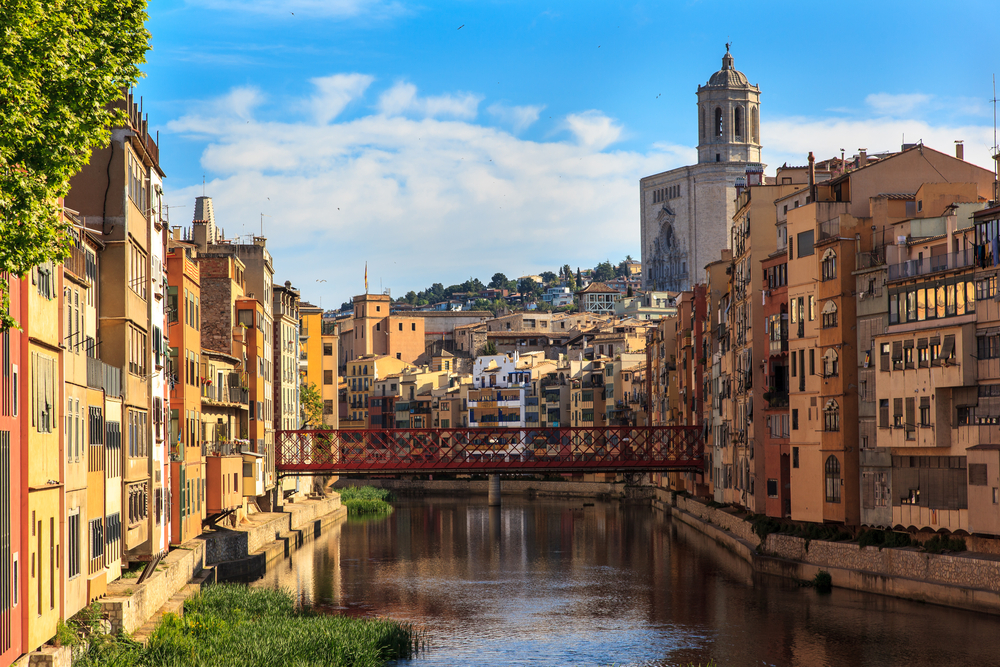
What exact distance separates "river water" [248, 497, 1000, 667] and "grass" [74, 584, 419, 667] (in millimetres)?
1526

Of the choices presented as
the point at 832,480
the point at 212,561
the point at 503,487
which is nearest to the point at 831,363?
the point at 832,480

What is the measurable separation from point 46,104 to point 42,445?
29.0 ft

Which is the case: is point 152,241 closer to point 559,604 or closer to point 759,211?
point 559,604

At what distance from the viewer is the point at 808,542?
4888cm

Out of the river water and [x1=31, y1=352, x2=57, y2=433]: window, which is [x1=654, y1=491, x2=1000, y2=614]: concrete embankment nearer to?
the river water

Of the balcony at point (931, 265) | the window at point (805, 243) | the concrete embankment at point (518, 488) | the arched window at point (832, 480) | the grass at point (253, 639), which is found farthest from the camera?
the concrete embankment at point (518, 488)

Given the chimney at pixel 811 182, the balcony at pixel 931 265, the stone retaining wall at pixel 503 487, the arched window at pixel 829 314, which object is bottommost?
the stone retaining wall at pixel 503 487

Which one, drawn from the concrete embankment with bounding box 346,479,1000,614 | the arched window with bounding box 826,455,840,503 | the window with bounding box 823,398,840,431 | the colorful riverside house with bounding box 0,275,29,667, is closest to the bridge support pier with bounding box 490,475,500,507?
the concrete embankment with bounding box 346,479,1000,614

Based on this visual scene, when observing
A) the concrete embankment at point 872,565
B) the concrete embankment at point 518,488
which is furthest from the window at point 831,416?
the concrete embankment at point 518,488

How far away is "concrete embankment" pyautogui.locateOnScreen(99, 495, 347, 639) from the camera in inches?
1212

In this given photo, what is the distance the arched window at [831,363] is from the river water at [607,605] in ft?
26.7

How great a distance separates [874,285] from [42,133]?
34621 millimetres

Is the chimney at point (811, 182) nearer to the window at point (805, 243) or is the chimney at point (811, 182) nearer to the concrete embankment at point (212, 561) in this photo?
the window at point (805, 243)

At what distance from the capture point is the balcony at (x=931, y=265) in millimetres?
41250
